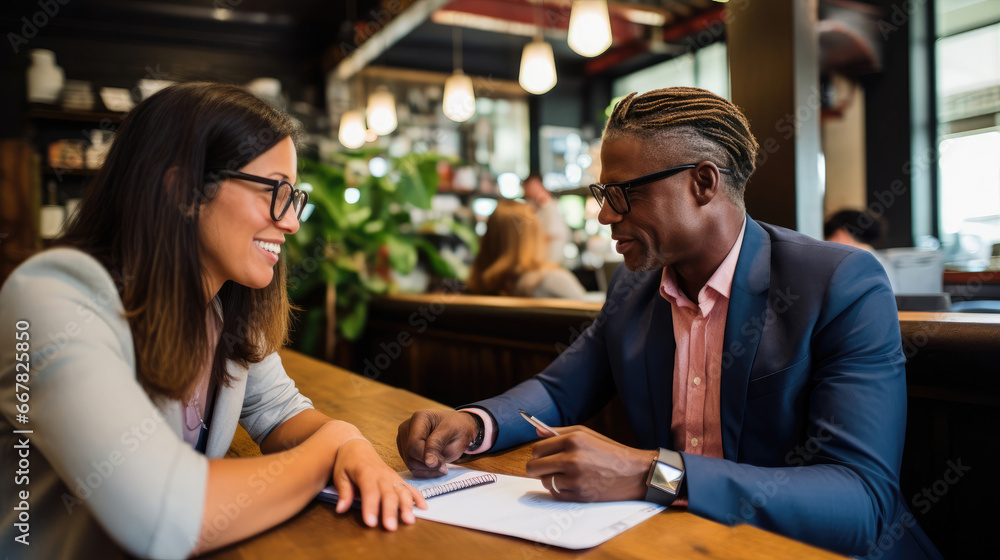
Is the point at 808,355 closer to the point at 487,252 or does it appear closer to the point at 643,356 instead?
the point at 643,356

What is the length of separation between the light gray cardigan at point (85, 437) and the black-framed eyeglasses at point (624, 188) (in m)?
0.87

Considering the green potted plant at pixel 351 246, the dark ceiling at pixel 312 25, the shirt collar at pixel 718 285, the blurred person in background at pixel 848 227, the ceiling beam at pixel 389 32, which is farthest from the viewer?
the dark ceiling at pixel 312 25

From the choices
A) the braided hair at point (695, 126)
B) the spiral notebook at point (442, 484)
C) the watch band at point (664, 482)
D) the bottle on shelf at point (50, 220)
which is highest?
the bottle on shelf at point (50, 220)

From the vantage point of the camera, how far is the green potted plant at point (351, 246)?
427 centimetres

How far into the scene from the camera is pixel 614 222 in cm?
136

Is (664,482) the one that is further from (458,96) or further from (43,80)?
(43,80)

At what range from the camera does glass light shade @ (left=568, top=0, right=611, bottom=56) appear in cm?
388

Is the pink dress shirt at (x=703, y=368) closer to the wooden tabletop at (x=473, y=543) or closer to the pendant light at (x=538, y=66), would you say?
the wooden tabletop at (x=473, y=543)

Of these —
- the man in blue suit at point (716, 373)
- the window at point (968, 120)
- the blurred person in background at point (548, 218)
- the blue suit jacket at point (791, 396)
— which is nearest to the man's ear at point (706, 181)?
the man in blue suit at point (716, 373)

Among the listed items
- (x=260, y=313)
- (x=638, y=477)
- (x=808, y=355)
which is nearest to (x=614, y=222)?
(x=808, y=355)

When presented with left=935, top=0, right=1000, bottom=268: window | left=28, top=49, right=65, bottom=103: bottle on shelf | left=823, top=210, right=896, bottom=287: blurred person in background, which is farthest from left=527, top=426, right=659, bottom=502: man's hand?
left=28, top=49, right=65, bottom=103: bottle on shelf

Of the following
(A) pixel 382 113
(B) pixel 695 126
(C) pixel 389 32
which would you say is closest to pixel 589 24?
(C) pixel 389 32

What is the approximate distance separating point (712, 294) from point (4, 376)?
3.89 ft

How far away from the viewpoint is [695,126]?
1.30 m
